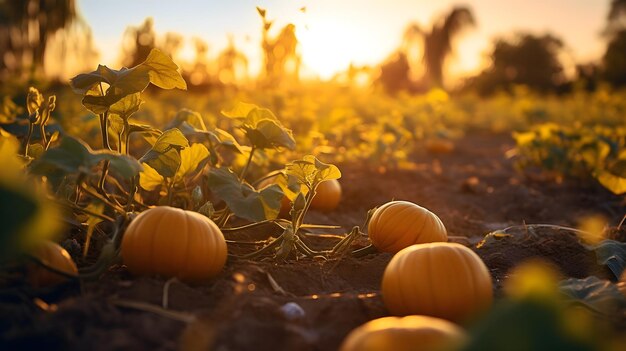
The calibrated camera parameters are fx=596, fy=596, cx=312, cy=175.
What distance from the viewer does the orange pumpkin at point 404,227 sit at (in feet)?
7.94

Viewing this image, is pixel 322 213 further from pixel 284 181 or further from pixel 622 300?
pixel 622 300

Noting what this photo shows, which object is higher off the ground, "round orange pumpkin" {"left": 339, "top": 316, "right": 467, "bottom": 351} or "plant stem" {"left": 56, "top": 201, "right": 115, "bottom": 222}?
"plant stem" {"left": 56, "top": 201, "right": 115, "bottom": 222}

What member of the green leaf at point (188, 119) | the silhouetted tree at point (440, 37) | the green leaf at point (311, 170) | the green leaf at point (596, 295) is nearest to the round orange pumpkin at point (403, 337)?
the green leaf at point (596, 295)

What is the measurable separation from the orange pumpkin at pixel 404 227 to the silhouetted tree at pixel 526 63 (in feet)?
105

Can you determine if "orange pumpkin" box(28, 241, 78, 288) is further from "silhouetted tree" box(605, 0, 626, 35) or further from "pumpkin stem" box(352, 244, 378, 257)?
"silhouetted tree" box(605, 0, 626, 35)

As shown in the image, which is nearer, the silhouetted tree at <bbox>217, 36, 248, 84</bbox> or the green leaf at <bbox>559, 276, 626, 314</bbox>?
the green leaf at <bbox>559, 276, 626, 314</bbox>

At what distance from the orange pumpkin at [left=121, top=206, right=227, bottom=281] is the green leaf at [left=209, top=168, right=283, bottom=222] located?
0.23 meters

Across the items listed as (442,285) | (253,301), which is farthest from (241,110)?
(442,285)

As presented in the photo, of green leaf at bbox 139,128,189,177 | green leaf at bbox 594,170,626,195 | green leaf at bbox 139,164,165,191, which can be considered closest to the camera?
green leaf at bbox 139,128,189,177

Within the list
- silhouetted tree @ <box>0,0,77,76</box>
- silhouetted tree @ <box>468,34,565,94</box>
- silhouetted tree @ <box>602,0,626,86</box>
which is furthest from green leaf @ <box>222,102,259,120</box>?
silhouetted tree @ <box>468,34,565,94</box>

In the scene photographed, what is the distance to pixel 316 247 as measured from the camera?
2770 mm

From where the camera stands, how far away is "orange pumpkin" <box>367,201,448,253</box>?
2.42 meters

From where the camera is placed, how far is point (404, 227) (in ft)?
7.95

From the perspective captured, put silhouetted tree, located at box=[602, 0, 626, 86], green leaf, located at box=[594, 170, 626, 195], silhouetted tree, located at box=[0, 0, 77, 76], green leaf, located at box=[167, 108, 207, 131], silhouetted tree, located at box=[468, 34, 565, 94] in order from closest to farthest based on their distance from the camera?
1. green leaf, located at box=[167, 108, 207, 131]
2. green leaf, located at box=[594, 170, 626, 195]
3. silhouetted tree, located at box=[0, 0, 77, 76]
4. silhouetted tree, located at box=[602, 0, 626, 86]
5. silhouetted tree, located at box=[468, 34, 565, 94]
